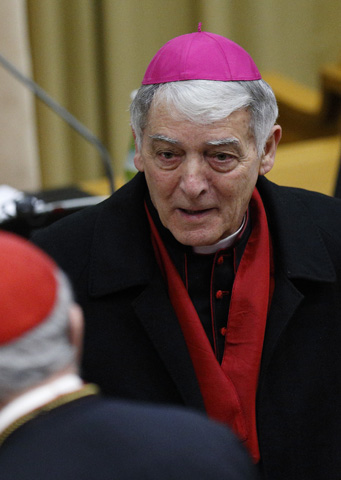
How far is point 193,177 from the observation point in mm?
1506

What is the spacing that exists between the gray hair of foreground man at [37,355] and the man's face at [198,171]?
0.63 m

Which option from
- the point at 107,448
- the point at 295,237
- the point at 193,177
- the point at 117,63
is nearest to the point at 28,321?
the point at 107,448

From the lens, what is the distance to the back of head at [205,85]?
1.47m

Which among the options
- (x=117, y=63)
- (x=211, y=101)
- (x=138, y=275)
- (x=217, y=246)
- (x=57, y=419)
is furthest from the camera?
(x=117, y=63)

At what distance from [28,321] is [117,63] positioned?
377cm

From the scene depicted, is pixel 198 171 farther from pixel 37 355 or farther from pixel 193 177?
pixel 37 355

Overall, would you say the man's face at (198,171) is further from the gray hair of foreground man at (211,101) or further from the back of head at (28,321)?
the back of head at (28,321)

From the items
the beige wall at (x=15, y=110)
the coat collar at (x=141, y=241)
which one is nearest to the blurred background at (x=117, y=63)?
the beige wall at (x=15, y=110)

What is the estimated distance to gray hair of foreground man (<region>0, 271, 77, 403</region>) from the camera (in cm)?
87

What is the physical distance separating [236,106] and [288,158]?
5.93 ft

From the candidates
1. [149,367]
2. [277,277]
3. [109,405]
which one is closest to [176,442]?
[109,405]

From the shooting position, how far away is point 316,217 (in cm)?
175

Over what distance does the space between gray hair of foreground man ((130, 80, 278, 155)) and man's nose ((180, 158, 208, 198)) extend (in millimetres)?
86

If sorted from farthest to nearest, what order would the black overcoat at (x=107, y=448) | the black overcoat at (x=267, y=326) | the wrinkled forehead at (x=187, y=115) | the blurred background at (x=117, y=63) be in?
the blurred background at (x=117, y=63) → the black overcoat at (x=267, y=326) → the wrinkled forehead at (x=187, y=115) → the black overcoat at (x=107, y=448)
